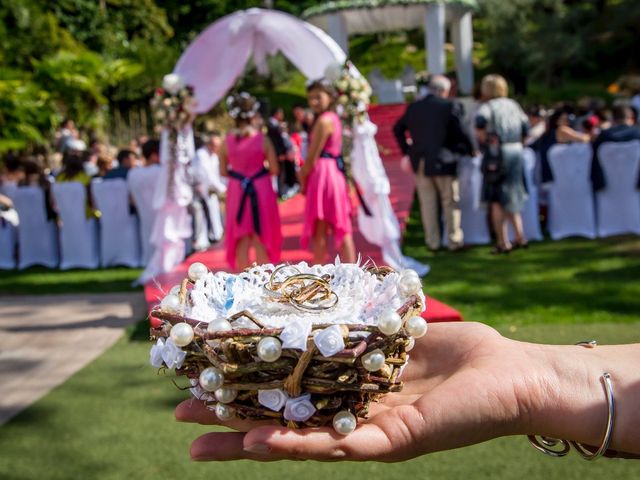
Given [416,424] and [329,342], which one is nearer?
[329,342]

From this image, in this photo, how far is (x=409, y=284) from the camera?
194 cm

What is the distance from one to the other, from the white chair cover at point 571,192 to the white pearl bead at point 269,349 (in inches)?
321

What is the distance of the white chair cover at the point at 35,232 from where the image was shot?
392 inches

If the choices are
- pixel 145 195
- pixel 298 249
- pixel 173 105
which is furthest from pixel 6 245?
pixel 298 249

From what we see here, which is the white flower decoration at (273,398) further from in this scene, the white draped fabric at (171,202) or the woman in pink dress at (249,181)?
the white draped fabric at (171,202)

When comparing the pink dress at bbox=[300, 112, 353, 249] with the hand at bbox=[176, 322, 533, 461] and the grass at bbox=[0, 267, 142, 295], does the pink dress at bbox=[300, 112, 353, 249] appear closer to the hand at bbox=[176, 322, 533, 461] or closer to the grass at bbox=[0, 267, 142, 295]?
the grass at bbox=[0, 267, 142, 295]

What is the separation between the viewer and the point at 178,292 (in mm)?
1995

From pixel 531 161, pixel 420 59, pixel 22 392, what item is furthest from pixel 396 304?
pixel 420 59

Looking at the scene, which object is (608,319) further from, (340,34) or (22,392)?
(340,34)

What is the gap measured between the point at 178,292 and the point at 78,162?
833cm

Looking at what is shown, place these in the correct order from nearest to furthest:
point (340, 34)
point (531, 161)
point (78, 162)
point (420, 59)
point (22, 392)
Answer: point (22, 392), point (531, 161), point (78, 162), point (340, 34), point (420, 59)

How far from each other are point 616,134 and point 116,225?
243 inches

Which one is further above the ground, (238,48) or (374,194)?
(238,48)

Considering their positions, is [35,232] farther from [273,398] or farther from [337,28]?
[337,28]
